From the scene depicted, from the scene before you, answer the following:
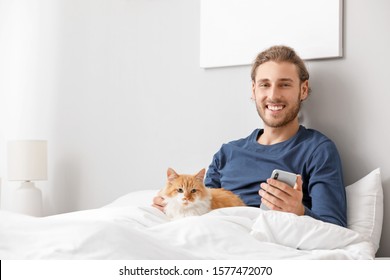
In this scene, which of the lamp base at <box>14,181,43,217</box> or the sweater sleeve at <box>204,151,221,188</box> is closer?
the sweater sleeve at <box>204,151,221,188</box>

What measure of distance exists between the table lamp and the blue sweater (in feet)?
3.42

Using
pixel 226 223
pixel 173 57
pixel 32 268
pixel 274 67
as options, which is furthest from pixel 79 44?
pixel 32 268

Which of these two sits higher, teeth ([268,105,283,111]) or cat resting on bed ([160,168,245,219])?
teeth ([268,105,283,111])

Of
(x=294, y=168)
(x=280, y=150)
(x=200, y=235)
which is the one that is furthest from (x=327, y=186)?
(x=200, y=235)

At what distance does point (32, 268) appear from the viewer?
1.28 m

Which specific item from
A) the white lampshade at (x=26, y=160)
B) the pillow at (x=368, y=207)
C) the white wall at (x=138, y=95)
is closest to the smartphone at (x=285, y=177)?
the pillow at (x=368, y=207)

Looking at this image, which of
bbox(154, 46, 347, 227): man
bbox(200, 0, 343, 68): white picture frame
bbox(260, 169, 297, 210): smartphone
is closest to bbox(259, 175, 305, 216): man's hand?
bbox(260, 169, 297, 210): smartphone

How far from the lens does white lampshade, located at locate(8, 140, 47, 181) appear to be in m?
2.99

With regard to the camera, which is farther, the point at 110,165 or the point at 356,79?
the point at 110,165

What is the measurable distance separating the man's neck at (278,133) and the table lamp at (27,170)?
1.27 m

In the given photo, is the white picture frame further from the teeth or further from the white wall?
the teeth

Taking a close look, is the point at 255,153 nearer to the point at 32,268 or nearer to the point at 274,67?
the point at 274,67

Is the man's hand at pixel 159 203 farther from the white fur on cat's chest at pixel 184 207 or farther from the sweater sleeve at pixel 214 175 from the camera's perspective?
the sweater sleeve at pixel 214 175

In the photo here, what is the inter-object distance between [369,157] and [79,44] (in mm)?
1621
